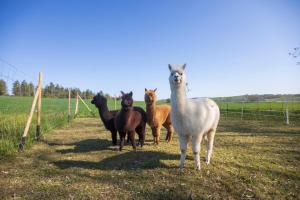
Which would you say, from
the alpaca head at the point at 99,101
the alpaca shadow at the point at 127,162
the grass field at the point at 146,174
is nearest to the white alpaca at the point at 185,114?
the grass field at the point at 146,174

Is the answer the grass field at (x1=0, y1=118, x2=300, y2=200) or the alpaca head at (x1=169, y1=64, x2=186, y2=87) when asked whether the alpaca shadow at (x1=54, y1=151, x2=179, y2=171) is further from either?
the alpaca head at (x1=169, y1=64, x2=186, y2=87)

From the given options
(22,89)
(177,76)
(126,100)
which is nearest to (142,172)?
(177,76)

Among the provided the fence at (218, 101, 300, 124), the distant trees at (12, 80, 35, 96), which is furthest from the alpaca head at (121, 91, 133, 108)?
the fence at (218, 101, 300, 124)

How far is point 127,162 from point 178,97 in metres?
2.09

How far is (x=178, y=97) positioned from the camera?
499 cm

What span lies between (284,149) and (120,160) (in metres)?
4.91

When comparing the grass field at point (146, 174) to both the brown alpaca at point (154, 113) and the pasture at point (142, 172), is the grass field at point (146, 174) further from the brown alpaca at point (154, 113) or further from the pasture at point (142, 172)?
the brown alpaca at point (154, 113)

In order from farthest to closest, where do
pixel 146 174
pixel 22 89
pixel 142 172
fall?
pixel 22 89, pixel 142 172, pixel 146 174

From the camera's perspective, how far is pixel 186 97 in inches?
203

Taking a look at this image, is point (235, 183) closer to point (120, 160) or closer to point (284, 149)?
point (120, 160)

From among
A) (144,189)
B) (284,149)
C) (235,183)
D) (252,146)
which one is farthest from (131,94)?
(284,149)

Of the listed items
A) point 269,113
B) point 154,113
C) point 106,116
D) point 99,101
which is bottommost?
point 269,113

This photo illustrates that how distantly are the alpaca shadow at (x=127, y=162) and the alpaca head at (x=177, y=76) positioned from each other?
74.3 inches

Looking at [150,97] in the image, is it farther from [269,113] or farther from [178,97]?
[269,113]
